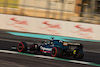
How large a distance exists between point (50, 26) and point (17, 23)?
2819 millimetres

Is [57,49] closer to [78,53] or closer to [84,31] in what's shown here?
[78,53]

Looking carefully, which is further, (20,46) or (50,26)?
(50,26)

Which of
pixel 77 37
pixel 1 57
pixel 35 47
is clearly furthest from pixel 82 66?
pixel 77 37

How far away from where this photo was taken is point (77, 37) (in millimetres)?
17406

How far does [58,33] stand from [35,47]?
25.9 ft

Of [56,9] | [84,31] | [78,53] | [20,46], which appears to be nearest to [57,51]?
[78,53]

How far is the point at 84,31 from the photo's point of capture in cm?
1742

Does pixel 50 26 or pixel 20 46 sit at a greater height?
pixel 50 26

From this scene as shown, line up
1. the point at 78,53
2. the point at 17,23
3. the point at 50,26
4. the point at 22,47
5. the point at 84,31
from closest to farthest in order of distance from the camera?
the point at 78,53, the point at 22,47, the point at 84,31, the point at 50,26, the point at 17,23

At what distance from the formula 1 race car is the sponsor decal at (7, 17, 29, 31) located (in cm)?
807

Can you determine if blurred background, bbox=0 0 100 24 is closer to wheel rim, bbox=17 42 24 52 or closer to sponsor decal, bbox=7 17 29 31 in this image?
sponsor decal, bbox=7 17 29 31

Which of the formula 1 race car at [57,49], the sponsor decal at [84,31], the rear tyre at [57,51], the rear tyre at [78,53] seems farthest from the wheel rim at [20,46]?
the sponsor decal at [84,31]

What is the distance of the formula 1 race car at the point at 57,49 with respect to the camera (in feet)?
30.6

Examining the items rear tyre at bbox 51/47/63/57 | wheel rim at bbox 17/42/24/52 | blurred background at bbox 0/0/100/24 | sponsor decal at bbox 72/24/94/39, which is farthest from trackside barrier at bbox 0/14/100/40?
rear tyre at bbox 51/47/63/57
